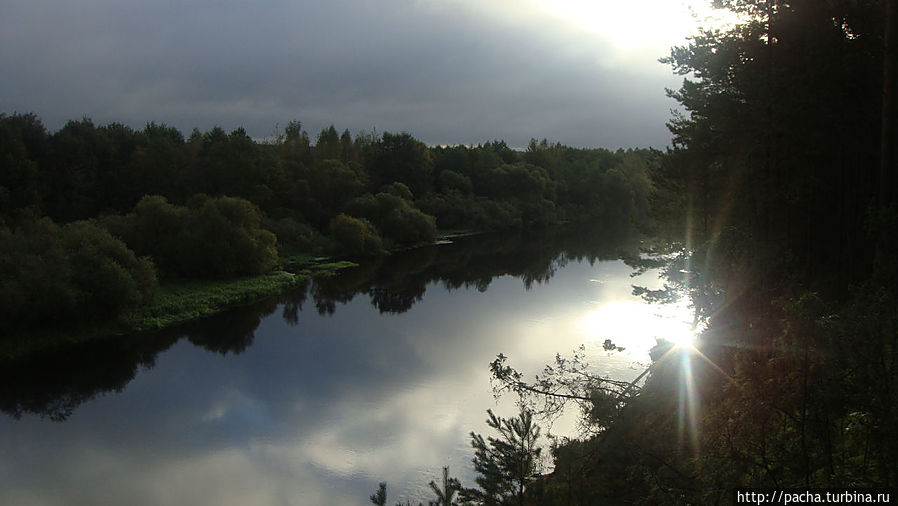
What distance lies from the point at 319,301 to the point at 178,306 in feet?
21.6

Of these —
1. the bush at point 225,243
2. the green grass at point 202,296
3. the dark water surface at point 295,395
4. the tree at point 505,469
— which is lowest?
the dark water surface at point 295,395

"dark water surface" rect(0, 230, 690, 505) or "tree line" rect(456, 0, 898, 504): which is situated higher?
"tree line" rect(456, 0, 898, 504)

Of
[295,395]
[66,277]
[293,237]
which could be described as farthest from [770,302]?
[293,237]

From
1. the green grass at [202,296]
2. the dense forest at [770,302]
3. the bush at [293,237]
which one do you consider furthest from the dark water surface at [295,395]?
the bush at [293,237]

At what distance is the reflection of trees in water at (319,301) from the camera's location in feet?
61.6

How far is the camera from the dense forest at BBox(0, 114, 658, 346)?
2320 cm

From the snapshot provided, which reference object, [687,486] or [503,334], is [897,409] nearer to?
[687,486]

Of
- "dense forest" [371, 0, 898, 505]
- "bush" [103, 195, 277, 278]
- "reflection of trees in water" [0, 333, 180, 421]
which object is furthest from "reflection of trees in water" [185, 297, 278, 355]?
"dense forest" [371, 0, 898, 505]

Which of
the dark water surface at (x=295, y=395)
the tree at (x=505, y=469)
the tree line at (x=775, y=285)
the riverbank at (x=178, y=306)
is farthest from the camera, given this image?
the riverbank at (x=178, y=306)

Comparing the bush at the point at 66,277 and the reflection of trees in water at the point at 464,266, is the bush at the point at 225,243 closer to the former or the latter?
the reflection of trees in water at the point at 464,266

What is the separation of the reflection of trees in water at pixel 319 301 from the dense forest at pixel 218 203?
2.18m

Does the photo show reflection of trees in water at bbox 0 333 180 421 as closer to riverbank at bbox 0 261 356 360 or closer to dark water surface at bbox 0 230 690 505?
dark water surface at bbox 0 230 690 505

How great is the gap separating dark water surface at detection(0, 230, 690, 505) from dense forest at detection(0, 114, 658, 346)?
290 cm

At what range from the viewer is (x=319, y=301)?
30.8m
